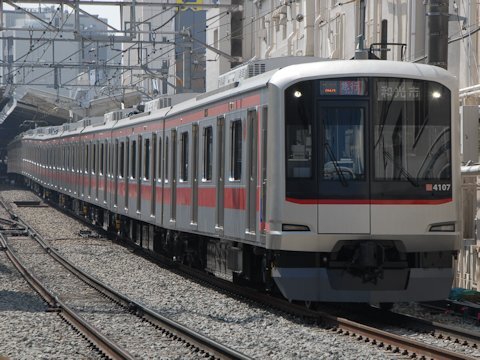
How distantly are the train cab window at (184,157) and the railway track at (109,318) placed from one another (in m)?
2.11

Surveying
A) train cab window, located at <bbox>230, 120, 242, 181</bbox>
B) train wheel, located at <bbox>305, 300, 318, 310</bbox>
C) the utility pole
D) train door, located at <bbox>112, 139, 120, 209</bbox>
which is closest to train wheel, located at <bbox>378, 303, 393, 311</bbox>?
train wheel, located at <bbox>305, 300, 318, 310</bbox>

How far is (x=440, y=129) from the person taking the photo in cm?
1216

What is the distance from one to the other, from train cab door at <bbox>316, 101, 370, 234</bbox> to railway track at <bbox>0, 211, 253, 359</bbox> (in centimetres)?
200

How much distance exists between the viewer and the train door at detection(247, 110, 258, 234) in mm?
12977

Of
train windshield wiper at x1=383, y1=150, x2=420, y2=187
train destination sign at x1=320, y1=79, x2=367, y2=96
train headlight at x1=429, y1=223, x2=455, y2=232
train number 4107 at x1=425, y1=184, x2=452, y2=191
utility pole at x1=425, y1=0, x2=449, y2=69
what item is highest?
utility pole at x1=425, y1=0, x2=449, y2=69

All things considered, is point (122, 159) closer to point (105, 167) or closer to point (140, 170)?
point (105, 167)

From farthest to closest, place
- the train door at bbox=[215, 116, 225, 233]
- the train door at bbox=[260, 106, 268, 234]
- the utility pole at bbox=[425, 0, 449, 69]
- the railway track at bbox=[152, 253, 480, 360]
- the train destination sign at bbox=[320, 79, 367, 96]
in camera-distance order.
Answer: the train door at bbox=[215, 116, 225, 233], the utility pole at bbox=[425, 0, 449, 69], the train door at bbox=[260, 106, 268, 234], the train destination sign at bbox=[320, 79, 367, 96], the railway track at bbox=[152, 253, 480, 360]

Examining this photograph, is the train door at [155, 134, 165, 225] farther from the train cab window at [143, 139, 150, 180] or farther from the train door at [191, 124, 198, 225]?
the train door at [191, 124, 198, 225]

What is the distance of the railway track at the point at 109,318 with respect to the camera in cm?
1039

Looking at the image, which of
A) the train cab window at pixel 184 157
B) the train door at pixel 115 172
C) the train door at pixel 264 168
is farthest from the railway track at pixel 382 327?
the train door at pixel 115 172

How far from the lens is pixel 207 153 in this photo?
51.6 ft

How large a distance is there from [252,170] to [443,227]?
235 cm

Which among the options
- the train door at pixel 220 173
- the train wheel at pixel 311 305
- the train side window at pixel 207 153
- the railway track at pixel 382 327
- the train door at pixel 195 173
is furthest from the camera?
the train door at pixel 195 173

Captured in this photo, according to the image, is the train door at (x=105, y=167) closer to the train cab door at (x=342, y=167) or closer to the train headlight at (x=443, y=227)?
the train cab door at (x=342, y=167)
